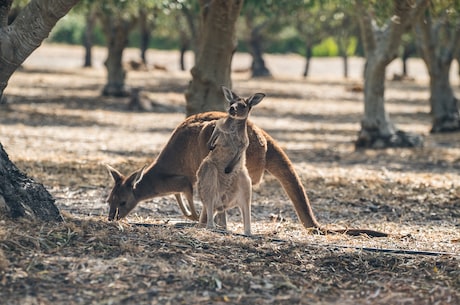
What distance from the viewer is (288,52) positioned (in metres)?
62.3

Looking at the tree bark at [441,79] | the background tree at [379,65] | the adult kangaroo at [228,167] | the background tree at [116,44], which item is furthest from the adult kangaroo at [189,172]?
the background tree at [116,44]

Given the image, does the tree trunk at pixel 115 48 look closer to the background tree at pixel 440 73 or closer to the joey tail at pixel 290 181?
→ the background tree at pixel 440 73

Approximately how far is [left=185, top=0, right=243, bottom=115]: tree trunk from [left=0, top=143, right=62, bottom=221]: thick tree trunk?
19.0ft

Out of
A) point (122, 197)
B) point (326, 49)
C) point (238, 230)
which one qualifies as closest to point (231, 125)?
point (238, 230)

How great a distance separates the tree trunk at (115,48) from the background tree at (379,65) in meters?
11.5

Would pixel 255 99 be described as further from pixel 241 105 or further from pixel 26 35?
pixel 26 35

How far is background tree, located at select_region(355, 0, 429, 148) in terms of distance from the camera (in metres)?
14.4

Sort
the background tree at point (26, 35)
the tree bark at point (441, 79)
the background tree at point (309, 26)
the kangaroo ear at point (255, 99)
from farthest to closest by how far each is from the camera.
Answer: the background tree at point (309, 26), the tree bark at point (441, 79), the kangaroo ear at point (255, 99), the background tree at point (26, 35)

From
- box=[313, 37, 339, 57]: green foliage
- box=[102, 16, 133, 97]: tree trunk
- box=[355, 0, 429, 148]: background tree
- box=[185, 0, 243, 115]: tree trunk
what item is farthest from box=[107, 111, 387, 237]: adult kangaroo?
box=[313, 37, 339, 57]: green foliage

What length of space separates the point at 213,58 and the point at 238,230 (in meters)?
4.33

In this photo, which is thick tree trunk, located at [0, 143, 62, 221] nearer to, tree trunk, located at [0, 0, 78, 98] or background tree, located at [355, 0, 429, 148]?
tree trunk, located at [0, 0, 78, 98]

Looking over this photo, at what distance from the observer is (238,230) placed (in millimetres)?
9047

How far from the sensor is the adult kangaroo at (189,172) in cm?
883

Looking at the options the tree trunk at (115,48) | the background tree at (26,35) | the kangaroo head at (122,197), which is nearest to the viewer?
the background tree at (26,35)
